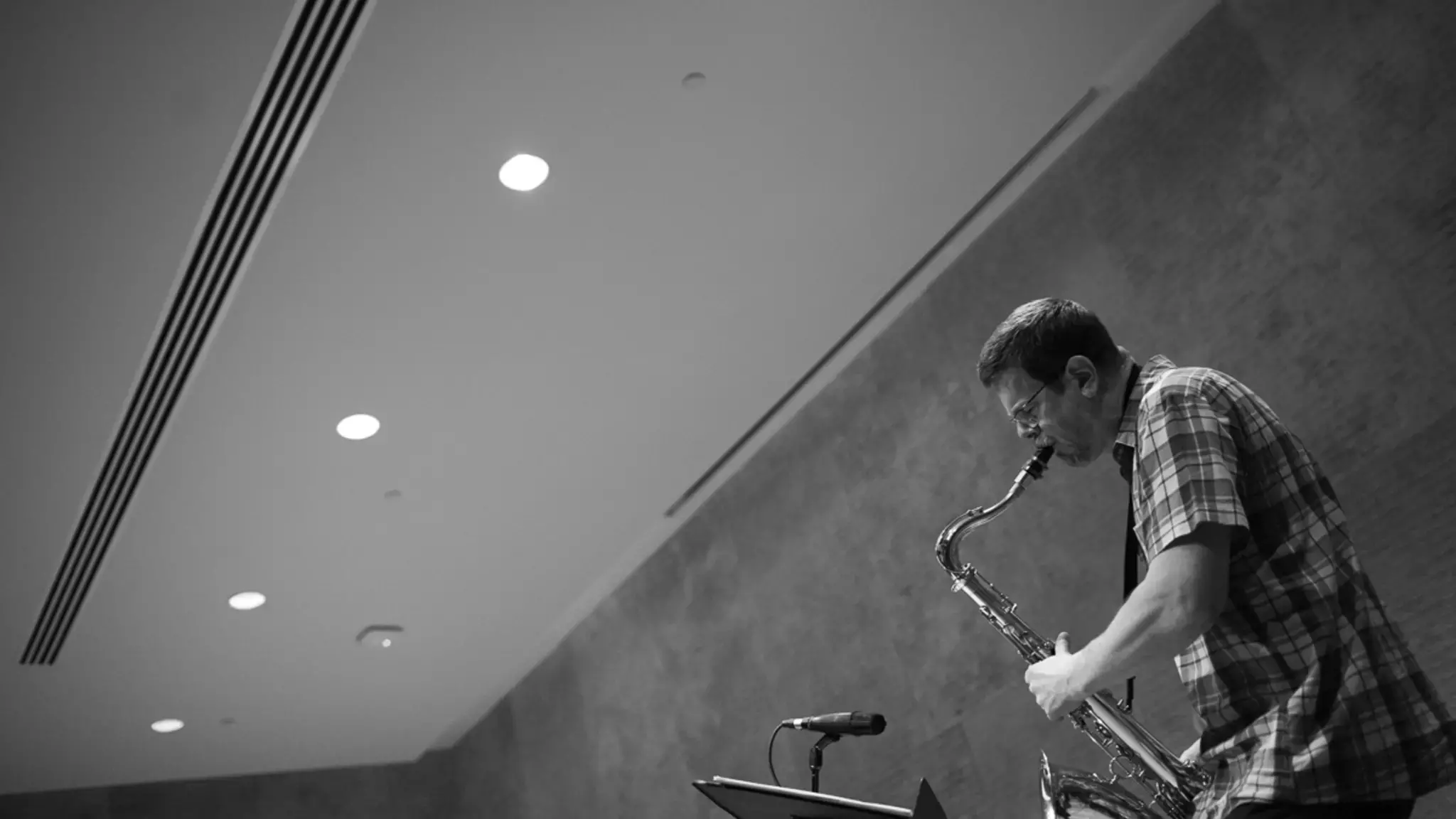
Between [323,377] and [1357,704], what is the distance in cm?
360

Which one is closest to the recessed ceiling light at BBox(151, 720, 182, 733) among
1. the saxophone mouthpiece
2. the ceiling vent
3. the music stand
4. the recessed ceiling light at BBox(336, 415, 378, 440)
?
the ceiling vent

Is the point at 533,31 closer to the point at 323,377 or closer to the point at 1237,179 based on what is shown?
the point at 323,377

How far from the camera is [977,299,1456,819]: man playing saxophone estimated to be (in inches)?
65.7

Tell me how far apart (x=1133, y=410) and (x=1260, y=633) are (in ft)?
1.43

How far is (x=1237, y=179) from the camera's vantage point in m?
3.69

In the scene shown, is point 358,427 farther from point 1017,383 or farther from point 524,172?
point 1017,383

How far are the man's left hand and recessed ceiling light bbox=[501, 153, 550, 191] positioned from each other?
2.39 metres

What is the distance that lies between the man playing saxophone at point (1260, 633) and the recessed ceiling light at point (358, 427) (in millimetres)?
3285

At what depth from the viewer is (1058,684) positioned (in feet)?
6.37

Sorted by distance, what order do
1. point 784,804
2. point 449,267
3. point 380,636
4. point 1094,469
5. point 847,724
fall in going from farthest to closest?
point 380,636 → point 449,267 → point 1094,469 → point 847,724 → point 784,804

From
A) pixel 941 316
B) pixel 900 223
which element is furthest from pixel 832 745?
pixel 900 223

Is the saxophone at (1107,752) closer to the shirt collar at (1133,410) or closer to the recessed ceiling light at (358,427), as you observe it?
the shirt collar at (1133,410)

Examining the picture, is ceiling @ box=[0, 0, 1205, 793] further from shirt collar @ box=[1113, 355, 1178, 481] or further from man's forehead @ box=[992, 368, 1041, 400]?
shirt collar @ box=[1113, 355, 1178, 481]

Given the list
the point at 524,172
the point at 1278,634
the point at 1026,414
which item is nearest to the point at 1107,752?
the point at 1026,414
